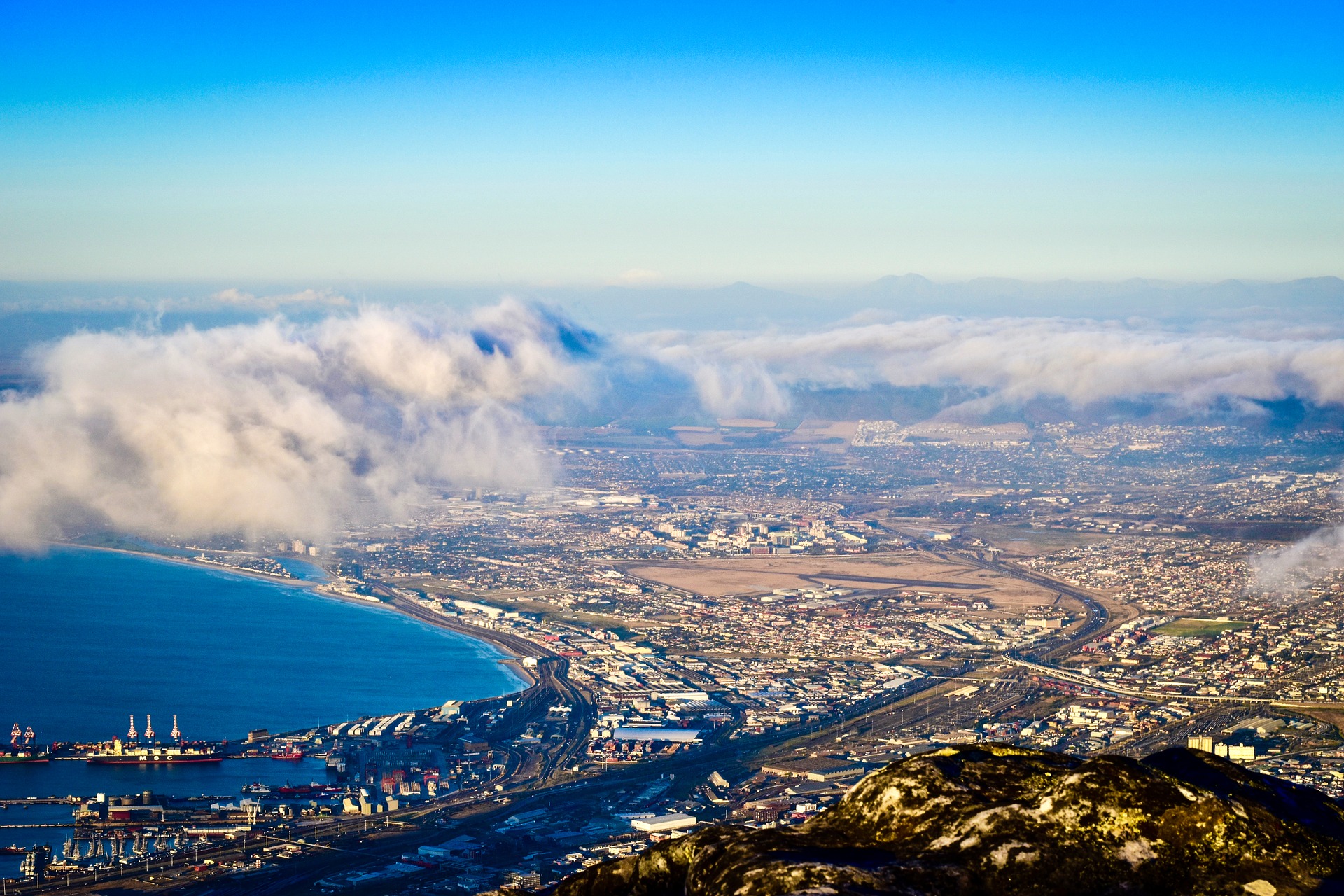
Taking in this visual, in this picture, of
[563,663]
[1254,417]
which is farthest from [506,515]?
[1254,417]

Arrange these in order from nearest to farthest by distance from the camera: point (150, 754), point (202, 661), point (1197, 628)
A: point (150, 754)
point (202, 661)
point (1197, 628)

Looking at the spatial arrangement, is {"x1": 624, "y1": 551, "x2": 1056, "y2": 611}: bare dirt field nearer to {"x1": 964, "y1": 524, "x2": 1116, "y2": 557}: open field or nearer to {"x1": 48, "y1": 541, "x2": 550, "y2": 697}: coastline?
{"x1": 964, "y1": 524, "x2": 1116, "y2": 557}: open field

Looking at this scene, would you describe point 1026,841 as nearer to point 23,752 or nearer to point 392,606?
point 23,752

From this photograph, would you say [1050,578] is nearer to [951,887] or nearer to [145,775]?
[145,775]

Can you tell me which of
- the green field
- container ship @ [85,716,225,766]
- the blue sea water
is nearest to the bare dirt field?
the green field

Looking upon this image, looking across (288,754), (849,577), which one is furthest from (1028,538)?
(288,754)

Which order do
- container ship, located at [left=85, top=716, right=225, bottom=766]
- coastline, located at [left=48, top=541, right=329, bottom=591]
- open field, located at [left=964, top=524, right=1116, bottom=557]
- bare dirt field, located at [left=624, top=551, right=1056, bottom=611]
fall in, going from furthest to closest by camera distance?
open field, located at [left=964, top=524, right=1116, bottom=557], coastline, located at [left=48, top=541, right=329, bottom=591], bare dirt field, located at [left=624, top=551, right=1056, bottom=611], container ship, located at [left=85, top=716, right=225, bottom=766]
